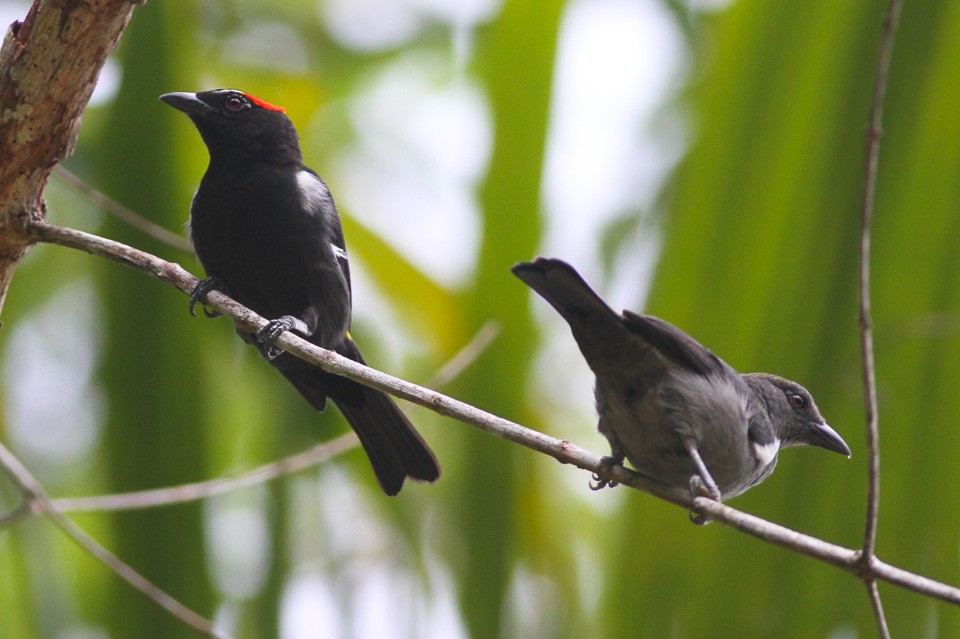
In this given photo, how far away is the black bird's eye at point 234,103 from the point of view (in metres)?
3.54

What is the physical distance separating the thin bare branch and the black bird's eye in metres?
1.14

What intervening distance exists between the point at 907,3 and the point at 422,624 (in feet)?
8.93

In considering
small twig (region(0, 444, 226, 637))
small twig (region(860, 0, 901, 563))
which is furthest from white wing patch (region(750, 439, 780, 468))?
small twig (region(0, 444, 226, 637))

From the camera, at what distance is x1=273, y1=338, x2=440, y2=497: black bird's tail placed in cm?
339

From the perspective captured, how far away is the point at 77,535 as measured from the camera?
9.77 feet

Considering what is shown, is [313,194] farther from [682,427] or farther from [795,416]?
[795,416]

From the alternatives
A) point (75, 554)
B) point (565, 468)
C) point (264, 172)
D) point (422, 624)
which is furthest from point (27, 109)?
point (75, 554)

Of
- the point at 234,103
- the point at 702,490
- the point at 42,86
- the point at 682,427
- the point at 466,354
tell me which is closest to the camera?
the point at 42,86

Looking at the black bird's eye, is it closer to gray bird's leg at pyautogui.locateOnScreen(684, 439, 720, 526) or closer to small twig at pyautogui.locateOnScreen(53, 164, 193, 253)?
small twig at pyautogui.locateOnScreen(53, 164, 193, 253)

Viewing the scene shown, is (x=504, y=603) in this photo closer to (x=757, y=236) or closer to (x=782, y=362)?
(x=782, y=362)

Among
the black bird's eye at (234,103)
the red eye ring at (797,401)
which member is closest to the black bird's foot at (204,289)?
the black bird's eye at (234,103)

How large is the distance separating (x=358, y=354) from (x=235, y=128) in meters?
0.89

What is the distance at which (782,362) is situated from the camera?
→ 343cm

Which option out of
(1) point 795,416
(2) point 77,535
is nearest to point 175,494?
(2) point 77,535
